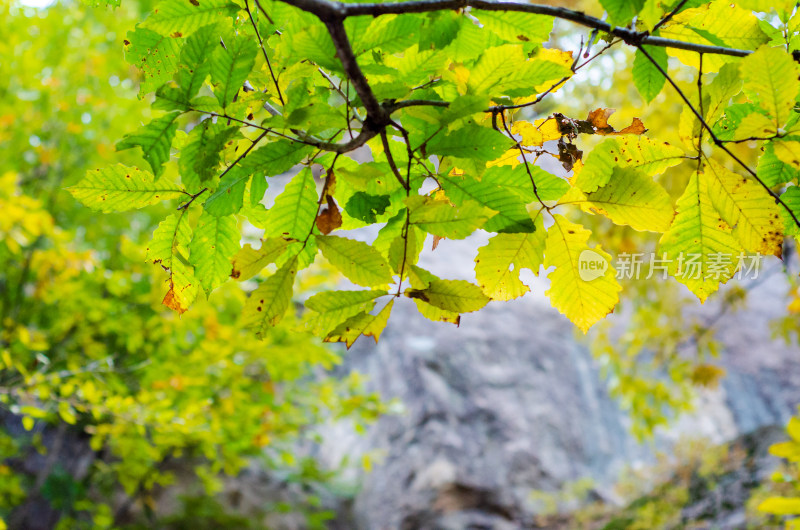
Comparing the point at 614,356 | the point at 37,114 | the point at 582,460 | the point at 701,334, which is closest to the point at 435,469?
the point at 582,460

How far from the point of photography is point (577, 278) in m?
0.58

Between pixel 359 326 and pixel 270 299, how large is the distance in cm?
10

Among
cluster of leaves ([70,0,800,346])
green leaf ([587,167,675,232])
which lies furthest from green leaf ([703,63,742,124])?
green leaf ([587,167,675,232])

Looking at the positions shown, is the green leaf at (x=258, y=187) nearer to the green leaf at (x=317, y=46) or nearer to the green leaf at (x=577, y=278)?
the green leaf at (x=317, y=46)

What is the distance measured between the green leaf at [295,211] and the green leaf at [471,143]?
5.4 inches

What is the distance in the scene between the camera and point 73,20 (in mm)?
3443

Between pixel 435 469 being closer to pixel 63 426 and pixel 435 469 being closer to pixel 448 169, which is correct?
pixel 63 426

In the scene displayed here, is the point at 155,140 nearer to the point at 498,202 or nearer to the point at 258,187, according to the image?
the point at 258,187

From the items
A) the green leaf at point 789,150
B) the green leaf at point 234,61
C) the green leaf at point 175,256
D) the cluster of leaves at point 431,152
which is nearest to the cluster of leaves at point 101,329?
the green leaf at point 175,256

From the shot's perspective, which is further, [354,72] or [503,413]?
[503,413]

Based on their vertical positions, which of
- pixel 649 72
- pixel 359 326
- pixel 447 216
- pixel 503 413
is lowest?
pixel 359 326

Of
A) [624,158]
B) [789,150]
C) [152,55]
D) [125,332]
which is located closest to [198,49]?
[152,55]

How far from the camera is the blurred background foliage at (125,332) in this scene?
7.65ft

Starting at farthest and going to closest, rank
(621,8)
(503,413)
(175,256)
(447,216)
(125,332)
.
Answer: (503,413)
(125,332)
(175,256)
(447,216)
(621,8)
